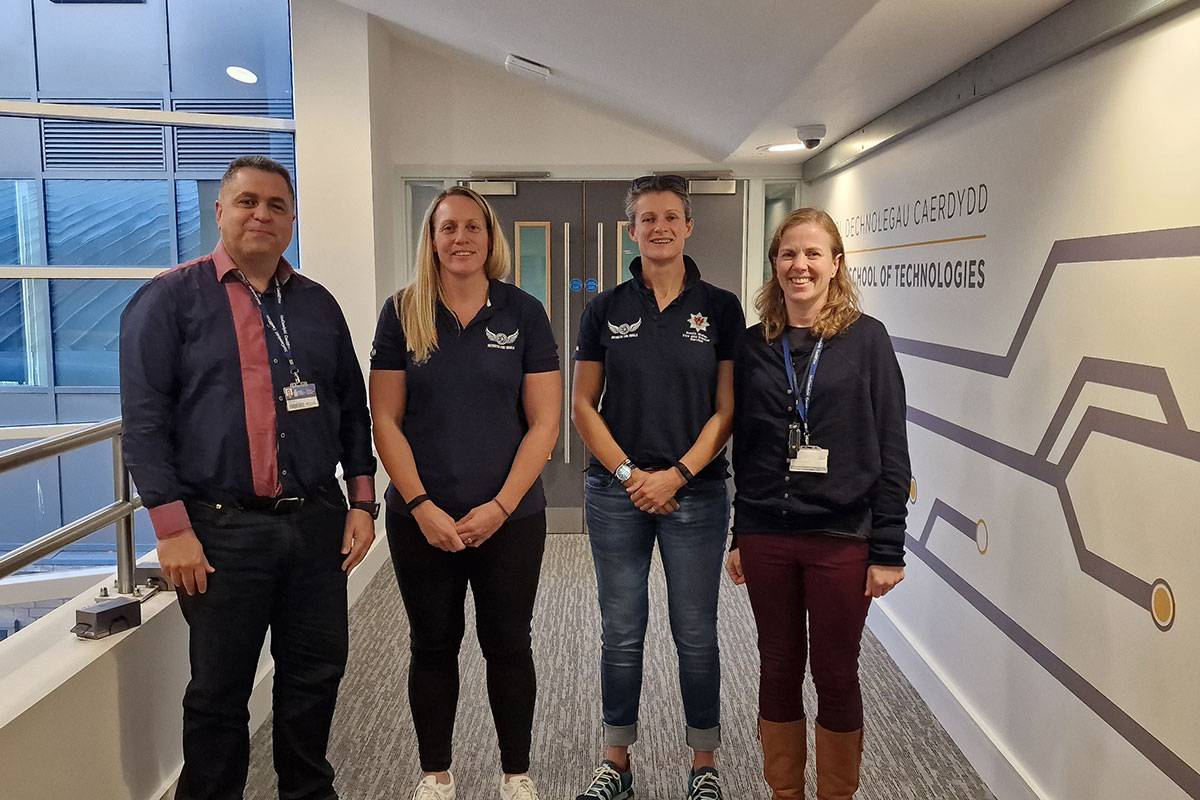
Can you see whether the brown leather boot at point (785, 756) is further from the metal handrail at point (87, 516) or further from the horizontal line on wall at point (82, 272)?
the horizontal line on wall at point (82, 272)

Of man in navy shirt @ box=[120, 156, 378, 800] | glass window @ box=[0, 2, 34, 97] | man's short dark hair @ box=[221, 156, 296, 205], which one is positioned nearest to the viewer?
man in navy shirt @ box=[120, 156, 378, 800]

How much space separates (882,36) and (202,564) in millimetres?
1978

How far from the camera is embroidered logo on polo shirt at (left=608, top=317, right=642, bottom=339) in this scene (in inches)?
85.0

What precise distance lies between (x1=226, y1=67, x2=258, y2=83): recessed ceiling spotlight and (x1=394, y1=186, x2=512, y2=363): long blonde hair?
3.52 meters

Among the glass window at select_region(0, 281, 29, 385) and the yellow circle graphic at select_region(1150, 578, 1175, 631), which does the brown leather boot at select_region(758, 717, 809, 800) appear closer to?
the yellow circle graphic at select_region(1150, 578, 1175, 631)

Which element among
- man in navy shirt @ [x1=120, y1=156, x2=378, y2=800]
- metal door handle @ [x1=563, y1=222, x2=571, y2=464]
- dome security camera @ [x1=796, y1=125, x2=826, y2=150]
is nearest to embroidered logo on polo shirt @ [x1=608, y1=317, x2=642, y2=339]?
man in navy shirt @ [x1=120, y1=156, x2=378, y2=800]

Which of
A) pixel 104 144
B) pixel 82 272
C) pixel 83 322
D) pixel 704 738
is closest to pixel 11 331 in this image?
pixel 83 322

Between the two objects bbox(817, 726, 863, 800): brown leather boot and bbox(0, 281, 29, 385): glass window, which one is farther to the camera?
bbox(0, 281, 29, 385): glass window

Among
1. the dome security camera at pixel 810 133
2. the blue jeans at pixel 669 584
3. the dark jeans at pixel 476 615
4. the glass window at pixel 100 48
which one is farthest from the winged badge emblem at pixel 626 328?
the glass window at pixel 100 48

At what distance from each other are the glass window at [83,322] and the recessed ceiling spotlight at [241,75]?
4.21 feet

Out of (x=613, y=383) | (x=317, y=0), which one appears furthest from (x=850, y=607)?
(x=317, y=0)

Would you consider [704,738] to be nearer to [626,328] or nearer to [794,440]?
[794,440]

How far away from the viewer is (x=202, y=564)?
5.97 feet

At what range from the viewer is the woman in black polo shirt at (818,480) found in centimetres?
194
